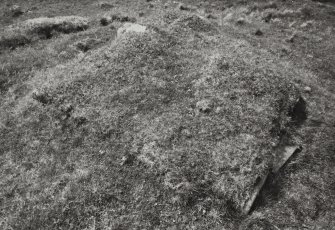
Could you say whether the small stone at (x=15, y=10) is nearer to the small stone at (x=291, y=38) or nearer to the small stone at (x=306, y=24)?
the small stone at (x=291, y=38)

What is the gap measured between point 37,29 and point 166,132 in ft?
49.3

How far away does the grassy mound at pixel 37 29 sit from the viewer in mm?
21016

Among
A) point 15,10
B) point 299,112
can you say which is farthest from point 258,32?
point 15,10

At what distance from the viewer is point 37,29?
22.2m

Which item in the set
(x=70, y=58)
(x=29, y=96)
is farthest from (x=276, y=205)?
(x=70, y=58)

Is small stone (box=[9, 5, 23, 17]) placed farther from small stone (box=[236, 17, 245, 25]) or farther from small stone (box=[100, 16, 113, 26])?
small stone (box=[236, 17, 245, 25])

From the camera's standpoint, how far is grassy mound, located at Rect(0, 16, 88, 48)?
21016mm

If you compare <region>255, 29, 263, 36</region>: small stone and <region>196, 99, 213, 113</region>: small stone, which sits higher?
<region>196, 99, 213, 113</region>: small stone

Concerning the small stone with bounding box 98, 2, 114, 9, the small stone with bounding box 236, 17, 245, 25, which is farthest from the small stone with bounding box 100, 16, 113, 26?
the small stone with bounding box 236, 17, 245, 25

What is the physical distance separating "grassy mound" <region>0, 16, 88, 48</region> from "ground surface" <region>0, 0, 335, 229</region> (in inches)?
54.6

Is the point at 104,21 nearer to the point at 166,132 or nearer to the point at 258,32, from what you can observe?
the point at 258,32

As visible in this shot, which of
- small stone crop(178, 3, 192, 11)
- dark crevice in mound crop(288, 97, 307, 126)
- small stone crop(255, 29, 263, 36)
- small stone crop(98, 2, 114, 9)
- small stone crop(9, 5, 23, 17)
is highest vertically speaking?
small stone crop(178, 3, 192, 11)

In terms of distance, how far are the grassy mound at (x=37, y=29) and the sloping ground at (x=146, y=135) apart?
18.4 feet

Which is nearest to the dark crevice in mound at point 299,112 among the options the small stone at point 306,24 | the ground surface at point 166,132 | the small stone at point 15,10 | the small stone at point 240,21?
the ground surface at point 166,132
